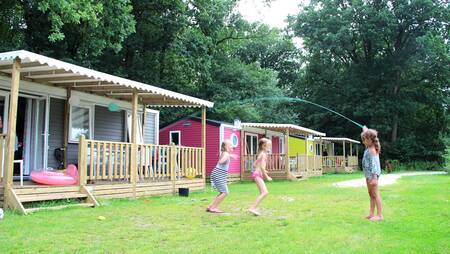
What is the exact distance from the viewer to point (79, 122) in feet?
36.8

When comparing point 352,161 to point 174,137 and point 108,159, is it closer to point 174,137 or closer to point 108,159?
point 174,137

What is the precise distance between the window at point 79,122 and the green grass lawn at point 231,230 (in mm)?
3232

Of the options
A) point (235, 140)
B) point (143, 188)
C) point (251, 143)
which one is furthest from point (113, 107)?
point (251, 143)

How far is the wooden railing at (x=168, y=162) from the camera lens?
10812mm

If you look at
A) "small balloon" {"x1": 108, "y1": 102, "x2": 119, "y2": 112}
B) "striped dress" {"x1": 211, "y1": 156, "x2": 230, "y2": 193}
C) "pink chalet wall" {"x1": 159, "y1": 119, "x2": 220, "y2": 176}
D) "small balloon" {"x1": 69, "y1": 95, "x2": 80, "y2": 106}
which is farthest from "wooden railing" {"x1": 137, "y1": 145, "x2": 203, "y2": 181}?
"pink chalet wall" {"x1": 159, "y1": 119, "x2": 220, "y2": 176}

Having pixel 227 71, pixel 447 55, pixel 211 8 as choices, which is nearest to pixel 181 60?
pixel 211 8

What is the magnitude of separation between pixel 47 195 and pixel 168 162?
405cm

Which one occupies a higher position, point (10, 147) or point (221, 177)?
point (10, 147)

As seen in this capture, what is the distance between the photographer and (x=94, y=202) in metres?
8.45

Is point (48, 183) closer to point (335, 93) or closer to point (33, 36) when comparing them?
point (33, 36)

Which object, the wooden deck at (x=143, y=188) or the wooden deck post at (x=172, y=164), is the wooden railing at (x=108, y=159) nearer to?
the wooden deck at (x=143, y=188)

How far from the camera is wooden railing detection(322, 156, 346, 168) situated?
29833mm

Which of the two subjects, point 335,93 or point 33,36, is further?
point 335,93

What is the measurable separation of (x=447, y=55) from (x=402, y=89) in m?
4.67
